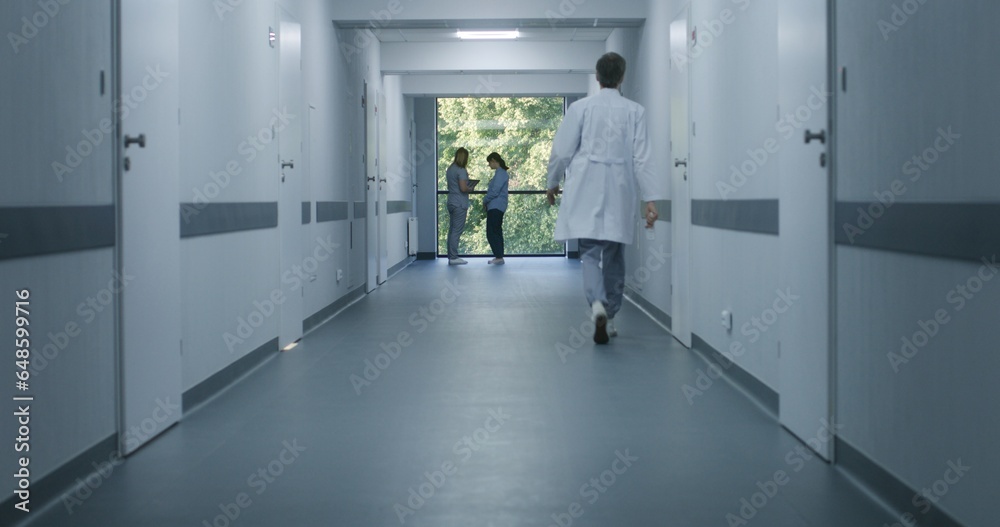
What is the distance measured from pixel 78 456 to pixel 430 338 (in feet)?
10.9

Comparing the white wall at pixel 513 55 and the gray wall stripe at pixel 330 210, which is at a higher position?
the white wall at pixel 513 55

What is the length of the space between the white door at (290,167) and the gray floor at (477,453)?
531 mm

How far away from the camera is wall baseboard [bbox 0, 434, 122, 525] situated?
2.56 meters

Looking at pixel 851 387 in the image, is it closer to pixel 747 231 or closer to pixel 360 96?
pixel 747 231

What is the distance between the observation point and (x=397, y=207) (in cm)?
1284

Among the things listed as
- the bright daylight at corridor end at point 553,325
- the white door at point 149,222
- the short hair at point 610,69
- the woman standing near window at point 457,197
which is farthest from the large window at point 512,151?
the white door at point 149,222

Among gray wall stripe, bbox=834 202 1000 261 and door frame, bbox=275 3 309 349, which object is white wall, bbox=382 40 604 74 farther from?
gray wall stripe, bbox=834 202 1000 261

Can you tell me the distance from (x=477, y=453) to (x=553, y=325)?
3.59 m

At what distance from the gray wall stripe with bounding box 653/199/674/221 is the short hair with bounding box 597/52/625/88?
0.91 meters

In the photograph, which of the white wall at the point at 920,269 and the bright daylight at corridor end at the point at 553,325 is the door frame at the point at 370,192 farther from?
the white wall at the point at 920,269

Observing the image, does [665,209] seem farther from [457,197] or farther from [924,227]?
[457,197]

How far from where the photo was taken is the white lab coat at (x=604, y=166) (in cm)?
592

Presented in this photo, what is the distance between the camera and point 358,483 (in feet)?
9.66

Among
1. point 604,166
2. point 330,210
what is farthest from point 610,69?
point 330,210
